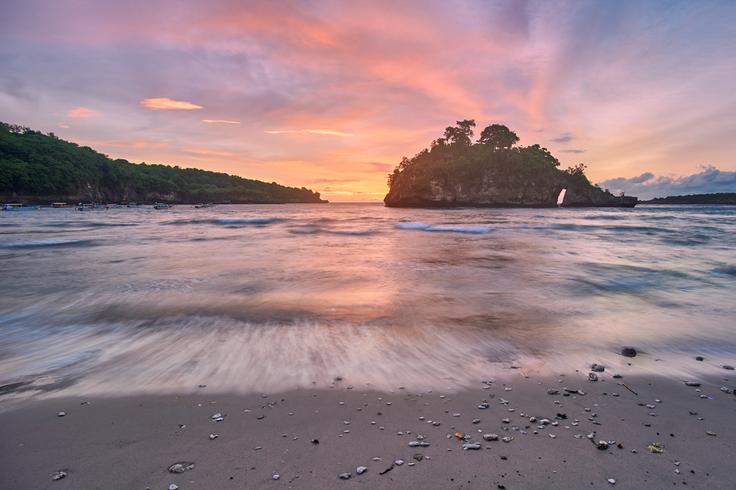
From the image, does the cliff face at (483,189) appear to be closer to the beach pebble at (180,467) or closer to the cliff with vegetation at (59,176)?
the cliff with vegetation at (59,176)

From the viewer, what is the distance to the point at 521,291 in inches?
361

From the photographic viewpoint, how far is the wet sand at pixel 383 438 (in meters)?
2.55

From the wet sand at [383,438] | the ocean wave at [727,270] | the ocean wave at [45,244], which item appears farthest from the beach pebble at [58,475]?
the ocean wave at [45,244]

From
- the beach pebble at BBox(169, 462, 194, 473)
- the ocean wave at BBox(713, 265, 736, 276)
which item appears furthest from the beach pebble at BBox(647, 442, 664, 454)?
the ocean wave at BBox(713, 265, 736, 276)

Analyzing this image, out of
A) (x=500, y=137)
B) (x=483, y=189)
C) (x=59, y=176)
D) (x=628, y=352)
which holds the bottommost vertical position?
(x=628, y=352)

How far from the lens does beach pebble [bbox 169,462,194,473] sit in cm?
262

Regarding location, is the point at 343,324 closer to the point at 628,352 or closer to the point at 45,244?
the point at 628,352

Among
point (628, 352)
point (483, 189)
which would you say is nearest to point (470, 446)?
point (628, 352)

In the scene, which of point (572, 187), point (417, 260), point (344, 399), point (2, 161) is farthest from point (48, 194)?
point (572, 187)

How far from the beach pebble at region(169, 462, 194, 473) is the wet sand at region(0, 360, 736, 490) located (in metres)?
0.04

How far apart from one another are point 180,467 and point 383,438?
59.4 inches

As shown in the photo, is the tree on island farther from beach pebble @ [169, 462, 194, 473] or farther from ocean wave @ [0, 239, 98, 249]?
beach pebble @ [169, 462, 194, 473]

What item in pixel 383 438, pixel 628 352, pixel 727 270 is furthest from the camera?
pixel 727 270

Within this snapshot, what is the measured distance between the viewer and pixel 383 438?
3008 millimetres
